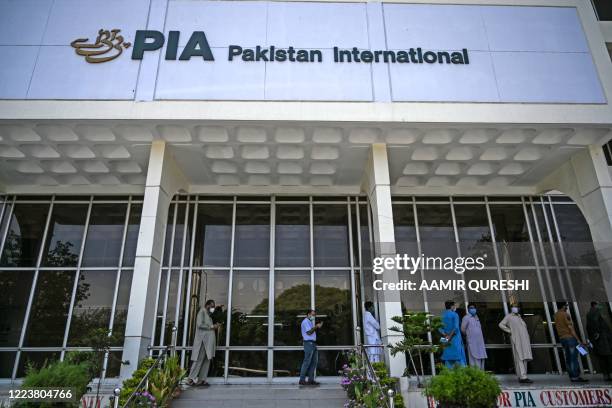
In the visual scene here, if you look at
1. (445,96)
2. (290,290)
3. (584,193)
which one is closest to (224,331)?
(290,290)

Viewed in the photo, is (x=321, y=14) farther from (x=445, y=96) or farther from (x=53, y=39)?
(x=53, y=39)

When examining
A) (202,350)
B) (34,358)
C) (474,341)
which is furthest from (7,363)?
(474,341)

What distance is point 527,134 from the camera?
401 inches

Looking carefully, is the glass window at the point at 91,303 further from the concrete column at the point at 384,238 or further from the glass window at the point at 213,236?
the concrete column at the point at 384,238

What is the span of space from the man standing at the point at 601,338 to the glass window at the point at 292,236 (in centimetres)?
707

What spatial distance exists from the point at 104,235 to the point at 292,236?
5.65m

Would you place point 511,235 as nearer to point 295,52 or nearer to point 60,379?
point 295,52

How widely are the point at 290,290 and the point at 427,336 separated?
404 cm

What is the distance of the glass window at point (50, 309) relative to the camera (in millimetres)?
11245

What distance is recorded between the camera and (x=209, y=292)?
1172 centimetres

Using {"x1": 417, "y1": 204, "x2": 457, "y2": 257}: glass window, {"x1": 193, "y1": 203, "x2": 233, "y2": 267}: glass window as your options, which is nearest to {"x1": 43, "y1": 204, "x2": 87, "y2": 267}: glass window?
{"x1": 193, "y1": 203, "x2": 233, "y2": 267}: glass window

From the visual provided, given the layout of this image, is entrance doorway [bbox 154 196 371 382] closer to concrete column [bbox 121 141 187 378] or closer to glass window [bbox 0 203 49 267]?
concrete column [bbox 121 141 187 378]

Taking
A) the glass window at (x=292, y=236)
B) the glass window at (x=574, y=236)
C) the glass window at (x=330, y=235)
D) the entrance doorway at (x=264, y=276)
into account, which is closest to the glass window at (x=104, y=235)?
the entrance doorway at (x=264, y=276)

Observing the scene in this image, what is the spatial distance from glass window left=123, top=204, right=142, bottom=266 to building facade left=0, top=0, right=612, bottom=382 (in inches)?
2.4
